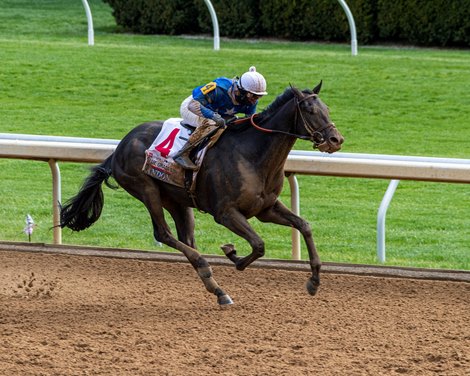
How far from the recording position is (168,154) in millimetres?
7449

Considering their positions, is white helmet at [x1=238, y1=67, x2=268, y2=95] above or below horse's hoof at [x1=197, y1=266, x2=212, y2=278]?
above

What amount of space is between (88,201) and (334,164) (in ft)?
5.40

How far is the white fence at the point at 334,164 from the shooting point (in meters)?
7.80

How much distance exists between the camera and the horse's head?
680 centimetres

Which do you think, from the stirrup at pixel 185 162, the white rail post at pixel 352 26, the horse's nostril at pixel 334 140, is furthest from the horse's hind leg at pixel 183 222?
the white rail post at pixel 352 26

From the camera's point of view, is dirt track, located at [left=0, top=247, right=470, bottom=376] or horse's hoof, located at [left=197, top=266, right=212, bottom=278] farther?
horse's hoof, located at [left=197, top=266, right=212, bottom=278]

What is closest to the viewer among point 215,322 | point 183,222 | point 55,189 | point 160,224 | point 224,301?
point 215,322

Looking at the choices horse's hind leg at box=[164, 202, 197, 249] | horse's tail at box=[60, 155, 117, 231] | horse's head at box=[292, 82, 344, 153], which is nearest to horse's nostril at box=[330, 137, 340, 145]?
horse's head at box=[292, 82, 344, 153]

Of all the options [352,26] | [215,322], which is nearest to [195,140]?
[215,322]

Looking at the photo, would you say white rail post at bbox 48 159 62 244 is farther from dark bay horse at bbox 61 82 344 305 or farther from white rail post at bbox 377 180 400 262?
white rail post at bbox 377 180 400 262

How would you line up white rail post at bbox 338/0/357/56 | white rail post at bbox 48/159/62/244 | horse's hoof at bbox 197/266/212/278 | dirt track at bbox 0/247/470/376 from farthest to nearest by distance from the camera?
white rail post at bbox 338/0/357/56 < white rail post at bbox 48/159/62/244 < horse's hoof at bbox 197/266/212/278 < dirt track at bbox 0/247/470/376

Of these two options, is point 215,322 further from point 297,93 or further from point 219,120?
point 297,93

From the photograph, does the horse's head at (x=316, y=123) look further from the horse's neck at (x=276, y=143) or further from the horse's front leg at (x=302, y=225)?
the horse's front leg at (x=302, y=225)

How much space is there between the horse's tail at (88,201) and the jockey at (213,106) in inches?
31.5
